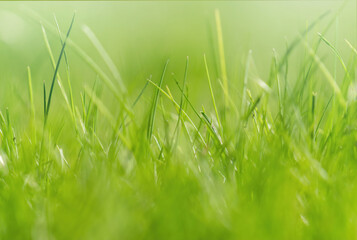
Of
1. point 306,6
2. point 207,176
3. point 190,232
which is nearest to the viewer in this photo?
point 190,232

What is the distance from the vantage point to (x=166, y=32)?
4.10 meters

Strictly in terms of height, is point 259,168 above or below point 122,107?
below

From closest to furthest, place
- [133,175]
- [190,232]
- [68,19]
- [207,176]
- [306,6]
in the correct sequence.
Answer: [190,232], [207,176], [133,175], [306,6], [68,19]

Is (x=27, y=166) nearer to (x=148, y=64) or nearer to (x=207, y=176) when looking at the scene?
(x=207, y=176)

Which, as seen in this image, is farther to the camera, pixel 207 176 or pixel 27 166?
pixel 27 166

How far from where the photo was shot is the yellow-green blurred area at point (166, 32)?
126 inches

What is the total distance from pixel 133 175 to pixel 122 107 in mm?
136

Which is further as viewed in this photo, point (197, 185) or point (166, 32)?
point (166, 32)

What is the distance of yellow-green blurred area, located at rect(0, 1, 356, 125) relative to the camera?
10.5ft

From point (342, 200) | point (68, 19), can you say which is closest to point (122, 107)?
point (342, 200)

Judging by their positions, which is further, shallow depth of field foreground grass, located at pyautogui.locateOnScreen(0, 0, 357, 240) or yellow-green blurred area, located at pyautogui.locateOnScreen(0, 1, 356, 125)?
yellow-green blurred area, located at pyautogui.locateOnScreen(0, 1, 356, 125)

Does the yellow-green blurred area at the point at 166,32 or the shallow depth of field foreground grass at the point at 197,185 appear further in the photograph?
the yellow-green blurred area at the point at 166,32

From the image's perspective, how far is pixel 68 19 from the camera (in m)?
4.74

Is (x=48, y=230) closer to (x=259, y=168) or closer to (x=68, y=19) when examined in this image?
(x=259, y=168)
